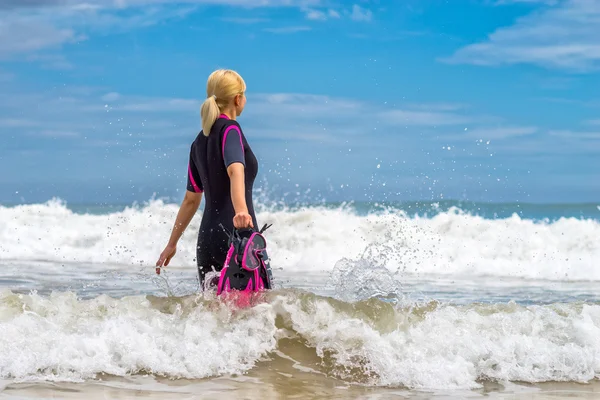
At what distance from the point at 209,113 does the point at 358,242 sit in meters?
14.6

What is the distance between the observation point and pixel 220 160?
477 centimetres

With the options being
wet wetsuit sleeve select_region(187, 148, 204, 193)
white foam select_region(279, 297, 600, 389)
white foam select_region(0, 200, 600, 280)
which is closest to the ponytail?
wet wetsuit sleeve select_region(187, 148, 204, 193)

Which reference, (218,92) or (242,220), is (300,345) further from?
(218,92)

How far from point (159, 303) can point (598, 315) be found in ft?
10.9

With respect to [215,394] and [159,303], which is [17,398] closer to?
[215,394]

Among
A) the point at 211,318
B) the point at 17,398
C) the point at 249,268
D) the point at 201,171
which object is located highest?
the point at 201,171

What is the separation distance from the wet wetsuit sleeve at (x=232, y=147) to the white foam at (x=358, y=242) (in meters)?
10.0

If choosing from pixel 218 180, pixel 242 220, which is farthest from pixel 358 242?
pixel 242 220

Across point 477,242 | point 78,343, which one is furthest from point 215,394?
point 477,242

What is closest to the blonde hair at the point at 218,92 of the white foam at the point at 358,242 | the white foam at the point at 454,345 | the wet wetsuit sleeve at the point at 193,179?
the wet wetsuit sleeve at the point at 193,179

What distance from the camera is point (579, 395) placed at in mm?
4852

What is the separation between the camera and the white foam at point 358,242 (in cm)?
1559

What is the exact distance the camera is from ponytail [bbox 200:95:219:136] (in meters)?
4.72

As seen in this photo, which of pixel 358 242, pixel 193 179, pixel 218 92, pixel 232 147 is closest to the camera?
pixel 232 147
